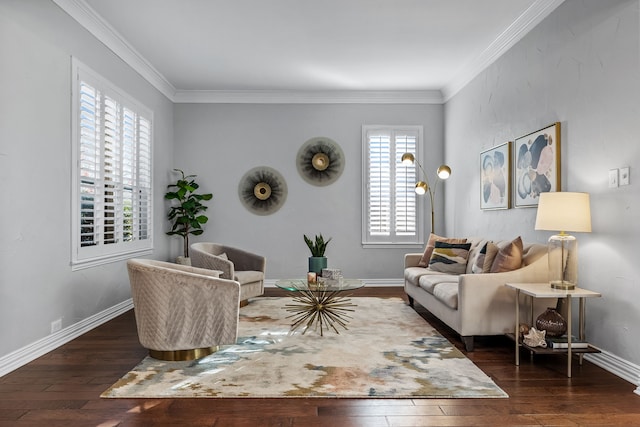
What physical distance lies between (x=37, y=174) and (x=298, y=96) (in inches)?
162

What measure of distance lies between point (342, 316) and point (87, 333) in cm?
241

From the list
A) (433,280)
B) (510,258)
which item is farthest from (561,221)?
(433,280)

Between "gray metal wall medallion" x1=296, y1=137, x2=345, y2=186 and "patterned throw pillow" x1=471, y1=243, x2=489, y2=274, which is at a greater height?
"gray metal wall medallion" x1=296, y1=137, x2=345, y2=186

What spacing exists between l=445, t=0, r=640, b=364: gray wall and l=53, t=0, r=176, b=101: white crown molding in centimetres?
402

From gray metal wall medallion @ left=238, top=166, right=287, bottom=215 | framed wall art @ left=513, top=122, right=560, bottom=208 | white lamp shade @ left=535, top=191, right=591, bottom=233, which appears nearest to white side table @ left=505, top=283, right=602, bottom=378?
white lamp shade @ left=535, top=191, right=591, bottom=233

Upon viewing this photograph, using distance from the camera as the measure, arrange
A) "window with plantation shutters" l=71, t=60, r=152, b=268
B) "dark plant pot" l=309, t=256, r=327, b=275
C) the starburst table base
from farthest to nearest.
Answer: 1. "dark plant pot" l=309, t=256, r=327, b=275
2. the starburst table base
3. "window with plantation shutters" l=71, t=60, r=152, b=268

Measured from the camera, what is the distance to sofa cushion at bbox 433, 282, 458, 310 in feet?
12.6

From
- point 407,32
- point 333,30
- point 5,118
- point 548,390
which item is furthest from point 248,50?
point 548,390

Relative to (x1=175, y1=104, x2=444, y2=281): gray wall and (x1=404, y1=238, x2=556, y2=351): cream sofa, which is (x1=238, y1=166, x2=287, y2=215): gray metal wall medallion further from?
(x1=404, y1=238, x2=556, y2=351): cream sofa

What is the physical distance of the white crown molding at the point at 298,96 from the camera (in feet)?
23.0

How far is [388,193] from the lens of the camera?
7.07 metres

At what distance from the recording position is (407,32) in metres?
4.82

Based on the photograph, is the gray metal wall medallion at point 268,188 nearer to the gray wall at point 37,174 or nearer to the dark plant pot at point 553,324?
the gray wall at point 37,174

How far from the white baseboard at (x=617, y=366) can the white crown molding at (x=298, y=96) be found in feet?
15.1
